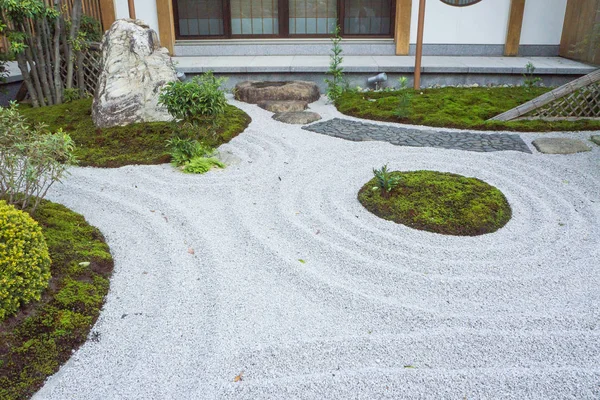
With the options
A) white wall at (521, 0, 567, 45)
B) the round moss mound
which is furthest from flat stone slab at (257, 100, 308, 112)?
white wall at (521, 0, 567, 45)

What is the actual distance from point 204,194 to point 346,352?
2692mm

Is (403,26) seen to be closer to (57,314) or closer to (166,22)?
(166,22)

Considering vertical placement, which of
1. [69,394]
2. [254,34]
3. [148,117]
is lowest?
[69,394]

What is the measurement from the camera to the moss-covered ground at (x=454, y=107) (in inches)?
288

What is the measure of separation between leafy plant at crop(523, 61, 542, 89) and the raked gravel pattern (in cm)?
365

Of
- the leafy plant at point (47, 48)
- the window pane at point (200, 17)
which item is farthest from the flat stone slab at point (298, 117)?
the window pane at point (200, 17)

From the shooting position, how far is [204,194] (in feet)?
17.5

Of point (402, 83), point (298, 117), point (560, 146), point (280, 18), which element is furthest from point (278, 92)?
point (560, 146)

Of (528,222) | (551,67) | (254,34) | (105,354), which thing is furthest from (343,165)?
(254,34)

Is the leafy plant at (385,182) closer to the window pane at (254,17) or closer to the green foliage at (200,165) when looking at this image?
the green foliage at (200,165)

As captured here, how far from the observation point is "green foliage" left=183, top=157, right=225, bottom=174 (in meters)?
5.87

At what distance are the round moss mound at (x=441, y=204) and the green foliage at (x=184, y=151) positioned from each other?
77.8 inches

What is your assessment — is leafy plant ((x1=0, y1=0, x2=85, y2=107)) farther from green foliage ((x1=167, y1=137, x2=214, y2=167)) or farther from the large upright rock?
green foliage ((x1=167, y1=137, x2=214, y2=167))

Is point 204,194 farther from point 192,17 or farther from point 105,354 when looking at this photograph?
point 192,17
